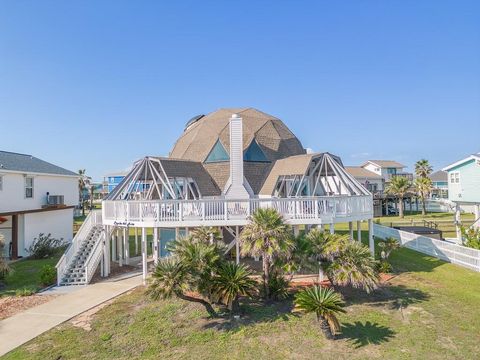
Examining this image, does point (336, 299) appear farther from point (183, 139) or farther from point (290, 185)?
point (183, 139)

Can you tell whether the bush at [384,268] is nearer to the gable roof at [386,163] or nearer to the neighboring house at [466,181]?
the neighboring house at [466,181]

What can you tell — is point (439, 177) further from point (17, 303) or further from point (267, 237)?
point (17, 303)

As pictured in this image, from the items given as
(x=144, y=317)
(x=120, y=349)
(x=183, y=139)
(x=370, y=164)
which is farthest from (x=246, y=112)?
(x=370, y=164)

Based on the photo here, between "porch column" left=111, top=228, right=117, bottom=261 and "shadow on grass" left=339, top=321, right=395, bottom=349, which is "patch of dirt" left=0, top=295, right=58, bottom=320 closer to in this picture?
"porch column" left=111, top=228, right=117, bottom=261

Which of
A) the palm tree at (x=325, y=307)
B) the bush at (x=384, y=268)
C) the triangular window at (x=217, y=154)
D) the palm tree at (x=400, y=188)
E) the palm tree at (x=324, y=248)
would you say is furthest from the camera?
Answer: the palm tree at (x=400, y=188)

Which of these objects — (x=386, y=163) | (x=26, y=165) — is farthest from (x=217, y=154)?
(x=386, y=163)

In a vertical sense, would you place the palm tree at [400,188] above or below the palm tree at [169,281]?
above

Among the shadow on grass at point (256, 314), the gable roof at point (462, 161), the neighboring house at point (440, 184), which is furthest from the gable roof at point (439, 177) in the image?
the shadow on grass at point (256, 314)

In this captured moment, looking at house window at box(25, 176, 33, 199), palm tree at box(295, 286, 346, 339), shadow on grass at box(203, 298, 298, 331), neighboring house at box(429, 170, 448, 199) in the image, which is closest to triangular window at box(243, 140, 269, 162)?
shadow on grass at box(203, 298, 298, 331)
